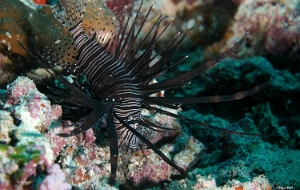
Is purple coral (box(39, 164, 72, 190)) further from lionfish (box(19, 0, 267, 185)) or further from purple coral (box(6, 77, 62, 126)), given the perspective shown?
purple coral (box(6, 77, 62, 126))

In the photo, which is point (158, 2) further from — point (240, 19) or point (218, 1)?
point (240, 19)

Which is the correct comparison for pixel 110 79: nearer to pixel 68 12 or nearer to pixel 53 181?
pixel 68 12

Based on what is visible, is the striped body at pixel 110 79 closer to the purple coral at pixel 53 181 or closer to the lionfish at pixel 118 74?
the lionfish at pixel 118 74

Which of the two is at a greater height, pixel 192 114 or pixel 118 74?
pixel 192 114

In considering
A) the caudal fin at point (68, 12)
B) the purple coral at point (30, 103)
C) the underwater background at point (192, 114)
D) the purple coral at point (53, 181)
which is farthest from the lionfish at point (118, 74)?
the purple coral at point (53, 181)

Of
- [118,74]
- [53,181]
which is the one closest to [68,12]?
[118,74]

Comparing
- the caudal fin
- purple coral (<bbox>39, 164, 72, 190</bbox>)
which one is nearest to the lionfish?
the caudal fin
